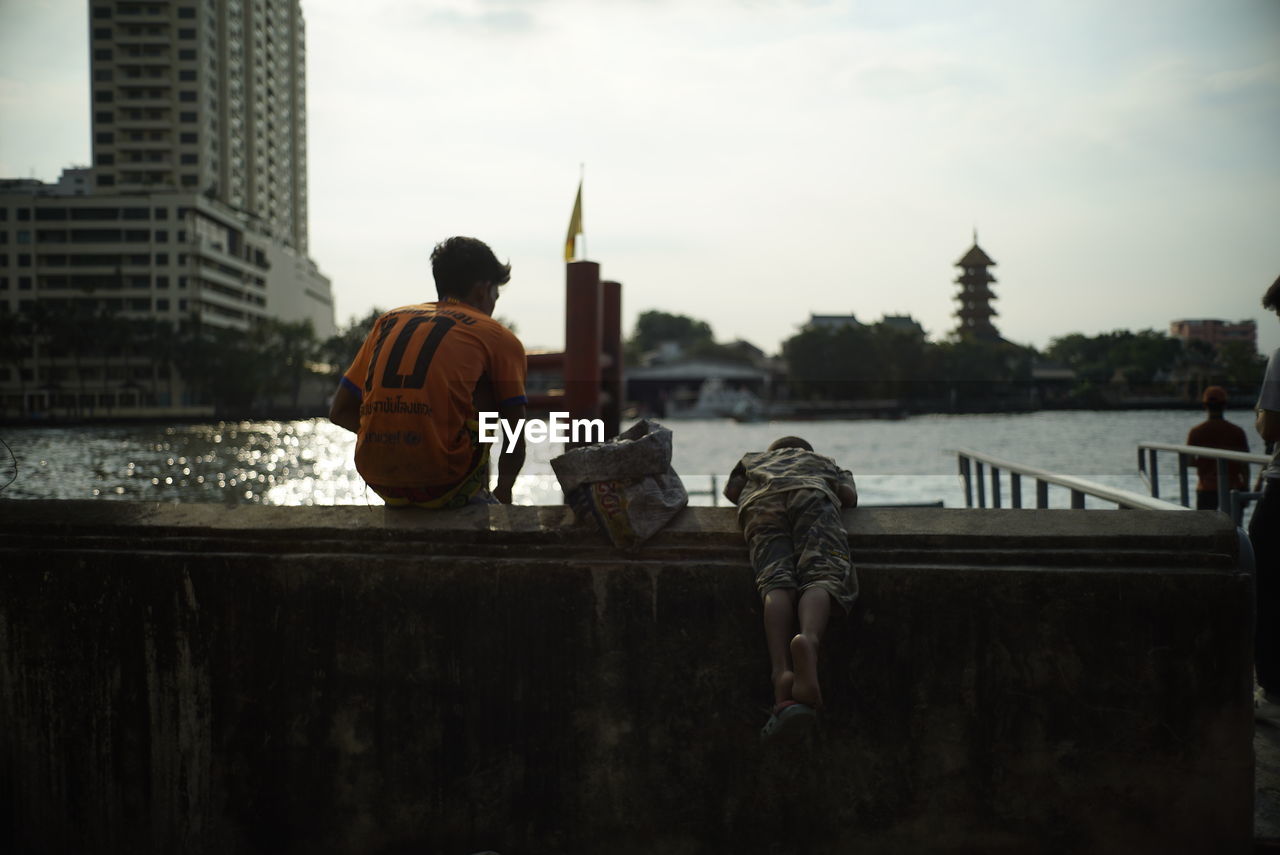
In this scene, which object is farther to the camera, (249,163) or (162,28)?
(249,163)

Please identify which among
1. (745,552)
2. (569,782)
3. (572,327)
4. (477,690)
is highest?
(572,327)

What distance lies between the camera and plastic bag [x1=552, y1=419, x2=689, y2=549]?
259 cm

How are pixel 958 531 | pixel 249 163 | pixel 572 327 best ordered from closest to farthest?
pixel 958 531 → pixel 572 327 → pixel 249 163

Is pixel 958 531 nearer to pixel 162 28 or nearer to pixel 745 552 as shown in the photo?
pixel 745 552

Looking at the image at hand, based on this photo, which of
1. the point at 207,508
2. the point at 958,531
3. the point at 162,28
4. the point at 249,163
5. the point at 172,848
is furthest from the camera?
the point at 249,163

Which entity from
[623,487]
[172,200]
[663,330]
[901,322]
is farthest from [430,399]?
[663,330]

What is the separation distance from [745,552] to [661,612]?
0.29 m

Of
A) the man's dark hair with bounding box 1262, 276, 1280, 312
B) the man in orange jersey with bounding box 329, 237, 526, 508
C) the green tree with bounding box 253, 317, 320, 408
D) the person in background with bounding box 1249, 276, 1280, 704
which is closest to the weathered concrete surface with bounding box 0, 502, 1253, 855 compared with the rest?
the man in orange jersey with bounding box 329, 237, 526, 508

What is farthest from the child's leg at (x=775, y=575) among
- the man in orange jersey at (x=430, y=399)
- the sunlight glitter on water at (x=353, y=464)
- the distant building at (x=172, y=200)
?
the distant building at (x=172, y=200)

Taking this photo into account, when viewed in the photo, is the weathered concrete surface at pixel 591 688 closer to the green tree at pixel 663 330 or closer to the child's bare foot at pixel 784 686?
the child's bare foot at pixel 784 686

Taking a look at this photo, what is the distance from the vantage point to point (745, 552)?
2602 mm

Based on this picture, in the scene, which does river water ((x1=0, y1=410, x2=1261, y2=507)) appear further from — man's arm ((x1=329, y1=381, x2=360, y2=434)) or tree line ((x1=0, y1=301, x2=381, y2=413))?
tree line ((x1=0, y1=301, x2=381, y2=413))

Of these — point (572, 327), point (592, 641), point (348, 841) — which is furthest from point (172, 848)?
point (572, 327)

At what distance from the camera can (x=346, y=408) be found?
3119 millimetres
